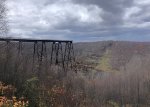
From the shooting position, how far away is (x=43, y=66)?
120 ft

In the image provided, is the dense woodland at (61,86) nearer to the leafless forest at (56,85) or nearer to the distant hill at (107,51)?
the leafless forest at (56,85)

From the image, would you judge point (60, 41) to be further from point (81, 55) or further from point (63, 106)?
point (81, 55)

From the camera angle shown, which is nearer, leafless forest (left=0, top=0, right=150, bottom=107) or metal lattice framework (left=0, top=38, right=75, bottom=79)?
leafless forest (left=0, top=0, right=150, bottom=107)

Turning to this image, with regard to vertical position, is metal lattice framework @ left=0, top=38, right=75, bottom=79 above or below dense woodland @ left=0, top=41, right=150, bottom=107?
above

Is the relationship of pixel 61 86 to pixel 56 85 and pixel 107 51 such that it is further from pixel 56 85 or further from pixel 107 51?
pixel 107 51

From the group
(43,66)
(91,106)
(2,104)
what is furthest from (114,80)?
(2,104)

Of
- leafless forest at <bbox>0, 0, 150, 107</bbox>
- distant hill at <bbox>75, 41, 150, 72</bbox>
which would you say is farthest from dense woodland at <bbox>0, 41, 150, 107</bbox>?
distant hill at <bbox>75, 41, 150, 72</bbox>

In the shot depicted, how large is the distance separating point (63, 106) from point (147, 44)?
5021 inches

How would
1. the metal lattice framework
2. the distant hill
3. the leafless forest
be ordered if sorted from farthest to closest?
the distant hill < the metal lattice framework < the leafless forest

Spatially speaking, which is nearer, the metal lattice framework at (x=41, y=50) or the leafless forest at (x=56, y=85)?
the leafless forest at (x=56, y=85)

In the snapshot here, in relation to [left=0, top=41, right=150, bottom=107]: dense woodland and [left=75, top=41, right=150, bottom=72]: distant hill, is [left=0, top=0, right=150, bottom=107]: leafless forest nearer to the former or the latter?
[left=0, top=41, right=150, bottom=107]: dense woodland

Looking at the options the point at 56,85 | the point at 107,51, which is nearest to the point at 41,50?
the point at 56,85

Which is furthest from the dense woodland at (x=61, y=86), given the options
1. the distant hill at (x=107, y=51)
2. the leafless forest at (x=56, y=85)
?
the distant hill at (x=107, y=51)

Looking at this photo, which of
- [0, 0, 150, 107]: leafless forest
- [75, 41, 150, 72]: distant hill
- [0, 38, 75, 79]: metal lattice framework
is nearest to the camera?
[0, 0, 150, 107]: leafless forest
